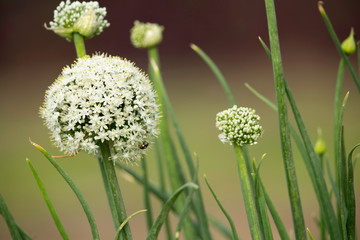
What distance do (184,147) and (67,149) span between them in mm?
261

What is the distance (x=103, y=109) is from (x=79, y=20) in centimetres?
20

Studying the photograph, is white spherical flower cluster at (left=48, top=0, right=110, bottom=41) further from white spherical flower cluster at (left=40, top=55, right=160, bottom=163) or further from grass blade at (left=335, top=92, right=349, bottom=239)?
grass blade at (left=335, top=92, right=349, bottom=239)

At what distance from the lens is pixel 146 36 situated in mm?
929

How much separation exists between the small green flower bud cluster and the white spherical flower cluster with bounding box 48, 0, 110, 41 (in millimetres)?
225

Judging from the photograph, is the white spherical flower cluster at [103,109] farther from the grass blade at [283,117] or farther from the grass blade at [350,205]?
the grass blade at [350,205]

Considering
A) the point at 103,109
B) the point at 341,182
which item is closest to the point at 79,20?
the point at 103,109

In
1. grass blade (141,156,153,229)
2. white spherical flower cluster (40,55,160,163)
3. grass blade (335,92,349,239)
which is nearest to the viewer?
white spherical flower cluster (40,55,160,163)

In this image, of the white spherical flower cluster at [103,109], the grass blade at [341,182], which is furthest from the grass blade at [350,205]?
the white spherical flower cluster at [103,109]

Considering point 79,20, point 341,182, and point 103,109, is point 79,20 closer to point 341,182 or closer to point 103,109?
point 103,109

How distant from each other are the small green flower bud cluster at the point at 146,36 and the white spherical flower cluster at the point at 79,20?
8.9 inches

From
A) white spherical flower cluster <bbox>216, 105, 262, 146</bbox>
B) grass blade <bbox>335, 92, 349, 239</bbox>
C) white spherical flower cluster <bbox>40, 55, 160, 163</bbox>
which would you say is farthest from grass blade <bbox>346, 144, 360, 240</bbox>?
white spherical flower cluster <bbox>40, 55, 160, 163</bbox>

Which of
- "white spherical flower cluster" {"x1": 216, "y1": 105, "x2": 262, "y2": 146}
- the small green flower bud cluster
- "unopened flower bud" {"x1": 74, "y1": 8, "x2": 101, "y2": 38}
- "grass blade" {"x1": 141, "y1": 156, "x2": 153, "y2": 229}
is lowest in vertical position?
"grass blade" {"x1": 141, "y1": 156, "x2": 153, "y2": 229}

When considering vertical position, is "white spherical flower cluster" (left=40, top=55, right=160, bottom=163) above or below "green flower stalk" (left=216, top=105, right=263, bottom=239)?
above

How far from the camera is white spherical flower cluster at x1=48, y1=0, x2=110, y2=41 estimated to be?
0.67 m
